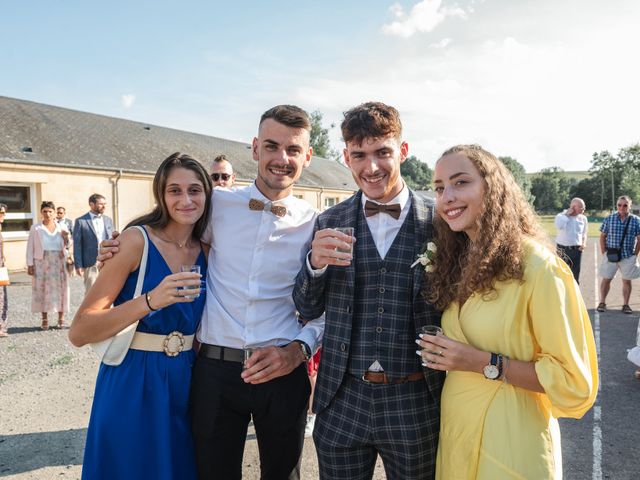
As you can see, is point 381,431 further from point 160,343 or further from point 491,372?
point 160,343

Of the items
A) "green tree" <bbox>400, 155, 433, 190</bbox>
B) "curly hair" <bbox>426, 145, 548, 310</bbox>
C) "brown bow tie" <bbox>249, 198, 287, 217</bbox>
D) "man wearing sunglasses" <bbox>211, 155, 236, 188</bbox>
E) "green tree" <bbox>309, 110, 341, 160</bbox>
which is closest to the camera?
"curly hair" <bbox>426, 145, 548, 310</bbox>

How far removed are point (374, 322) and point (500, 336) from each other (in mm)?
613

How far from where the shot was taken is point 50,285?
8672 millimetres

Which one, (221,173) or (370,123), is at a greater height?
(221,173)

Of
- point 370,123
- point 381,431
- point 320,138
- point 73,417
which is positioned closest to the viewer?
point 381,431

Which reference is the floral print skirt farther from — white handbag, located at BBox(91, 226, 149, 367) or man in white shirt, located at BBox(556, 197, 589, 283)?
man in white shirt, located at BBox(556, 197, 589, 283)

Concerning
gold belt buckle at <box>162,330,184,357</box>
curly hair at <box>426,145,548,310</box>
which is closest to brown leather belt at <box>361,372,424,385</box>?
curly hair at <box>426,145,548,310</box>

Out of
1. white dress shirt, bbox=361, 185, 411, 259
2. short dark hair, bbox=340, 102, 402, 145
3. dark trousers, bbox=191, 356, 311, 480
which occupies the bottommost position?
dark trousers, bbox=191, 356, 311, 480

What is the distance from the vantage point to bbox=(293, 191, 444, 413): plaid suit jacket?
2.26 meters

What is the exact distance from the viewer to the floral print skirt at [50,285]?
8.59m

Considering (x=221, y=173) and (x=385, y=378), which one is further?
(x=221, y=173)

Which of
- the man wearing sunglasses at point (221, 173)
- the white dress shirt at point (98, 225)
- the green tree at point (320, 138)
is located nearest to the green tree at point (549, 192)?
the green tree at point (320, 138)

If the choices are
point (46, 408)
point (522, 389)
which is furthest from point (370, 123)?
point (46, 408)

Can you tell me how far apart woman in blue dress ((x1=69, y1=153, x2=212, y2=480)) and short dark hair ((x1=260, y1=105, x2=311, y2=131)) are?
611 millimetres
